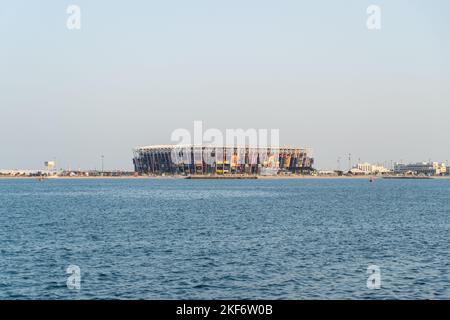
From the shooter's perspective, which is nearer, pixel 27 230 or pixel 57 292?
pixel 57 292

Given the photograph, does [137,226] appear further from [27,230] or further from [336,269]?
[336,269]

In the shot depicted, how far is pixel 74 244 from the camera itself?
4706 cm

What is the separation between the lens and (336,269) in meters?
34.4

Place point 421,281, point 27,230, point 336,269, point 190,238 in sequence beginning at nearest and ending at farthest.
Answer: point 421,281
point 336,269
point 190,238
point 27,230

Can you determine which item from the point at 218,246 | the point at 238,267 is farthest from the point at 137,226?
the point at 238,267
